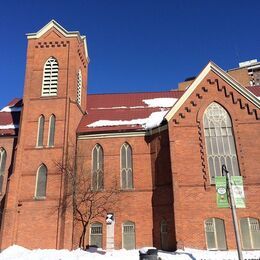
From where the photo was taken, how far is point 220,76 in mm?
23719

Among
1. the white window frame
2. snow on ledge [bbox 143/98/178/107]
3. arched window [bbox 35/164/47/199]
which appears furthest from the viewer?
snow on ledge [bbox 143/98/178/107]

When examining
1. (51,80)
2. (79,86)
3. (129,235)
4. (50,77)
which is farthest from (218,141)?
(50,77)

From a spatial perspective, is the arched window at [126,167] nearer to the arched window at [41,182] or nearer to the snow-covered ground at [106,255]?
the snow-covered ground at [106,255]

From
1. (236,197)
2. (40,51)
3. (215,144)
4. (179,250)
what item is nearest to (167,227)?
(179,250)

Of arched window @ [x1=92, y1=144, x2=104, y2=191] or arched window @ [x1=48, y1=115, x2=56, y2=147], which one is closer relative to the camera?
arched window @ [x1=92, y1=144, x2=104, y2=191]

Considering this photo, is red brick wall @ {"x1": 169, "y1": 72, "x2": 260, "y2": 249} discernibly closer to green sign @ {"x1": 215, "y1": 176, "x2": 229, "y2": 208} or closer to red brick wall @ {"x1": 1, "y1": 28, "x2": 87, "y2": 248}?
green sign @ {"x1": 215, "y1": 176, "x2": 229, "y2": 208}

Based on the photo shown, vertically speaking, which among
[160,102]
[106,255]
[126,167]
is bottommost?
[106,255]

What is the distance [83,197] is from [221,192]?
11.5 meters

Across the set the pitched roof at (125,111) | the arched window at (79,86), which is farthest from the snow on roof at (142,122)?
the arched window at (79,86)

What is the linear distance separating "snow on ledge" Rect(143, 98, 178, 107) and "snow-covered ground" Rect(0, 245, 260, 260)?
1338 centimetres

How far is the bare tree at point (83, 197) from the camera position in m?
22.1

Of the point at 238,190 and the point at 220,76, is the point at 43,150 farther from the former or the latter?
the point at 238,190

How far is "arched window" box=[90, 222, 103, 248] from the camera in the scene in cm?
2234

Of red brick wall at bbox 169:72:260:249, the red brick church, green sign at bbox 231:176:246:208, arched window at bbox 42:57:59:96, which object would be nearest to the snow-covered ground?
the red brick church
